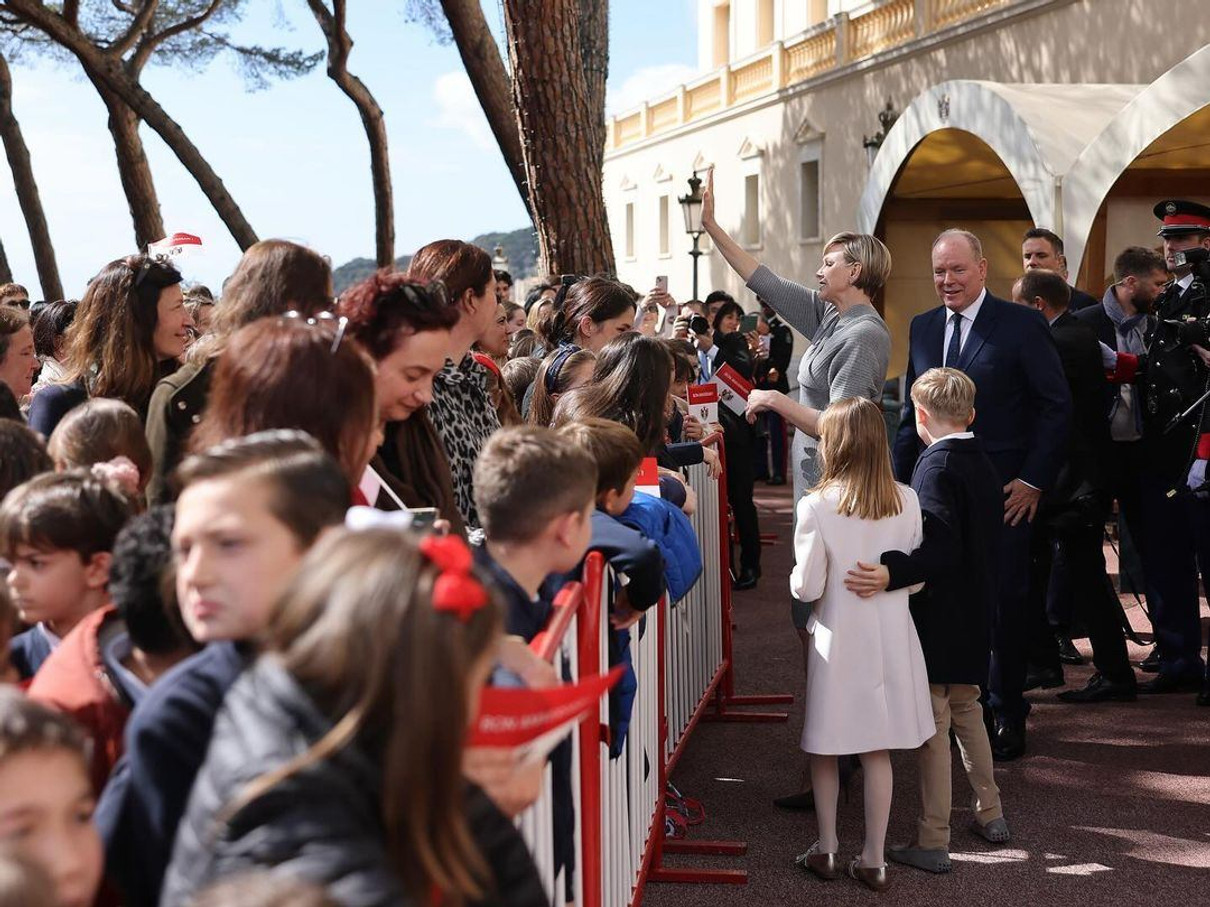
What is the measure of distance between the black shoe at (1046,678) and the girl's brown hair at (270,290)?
15.2 ft

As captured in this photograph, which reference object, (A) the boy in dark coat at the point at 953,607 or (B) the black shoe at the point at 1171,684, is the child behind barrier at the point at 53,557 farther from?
(B) the black shoe at the point at 1171,684

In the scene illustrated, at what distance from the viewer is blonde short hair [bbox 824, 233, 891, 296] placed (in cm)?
569

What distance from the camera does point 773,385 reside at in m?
16.6

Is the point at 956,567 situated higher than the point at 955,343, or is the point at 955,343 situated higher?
the point at 955,343

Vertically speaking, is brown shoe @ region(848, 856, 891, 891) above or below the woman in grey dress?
below

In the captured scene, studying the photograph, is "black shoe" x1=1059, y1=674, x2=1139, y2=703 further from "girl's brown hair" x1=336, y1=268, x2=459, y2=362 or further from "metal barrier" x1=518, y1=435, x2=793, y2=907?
"girl's brown hair" x1=336, y1=268, x2=459, y2=362

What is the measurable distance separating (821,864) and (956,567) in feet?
3.48

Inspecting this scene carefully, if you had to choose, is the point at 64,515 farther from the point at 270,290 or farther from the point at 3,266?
the point at 3,266

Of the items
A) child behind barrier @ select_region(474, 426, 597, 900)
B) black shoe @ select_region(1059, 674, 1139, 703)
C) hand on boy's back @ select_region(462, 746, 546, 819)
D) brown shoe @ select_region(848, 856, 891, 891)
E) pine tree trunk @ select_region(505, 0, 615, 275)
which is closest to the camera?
hand on boy's back @ select_region(462, 746, 546, 819)

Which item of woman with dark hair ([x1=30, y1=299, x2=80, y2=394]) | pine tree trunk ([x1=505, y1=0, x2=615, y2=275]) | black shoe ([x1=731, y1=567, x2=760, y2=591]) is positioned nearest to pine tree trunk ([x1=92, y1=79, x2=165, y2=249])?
pine tree trunk ([x1=505, y1=0, x2=615, y2=275])

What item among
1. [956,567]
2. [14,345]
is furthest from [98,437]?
[956,567]

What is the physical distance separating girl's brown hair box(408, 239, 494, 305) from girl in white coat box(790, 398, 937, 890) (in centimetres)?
122

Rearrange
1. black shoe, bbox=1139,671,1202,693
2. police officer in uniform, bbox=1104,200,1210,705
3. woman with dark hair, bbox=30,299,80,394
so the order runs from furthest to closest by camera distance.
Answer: black shoe, bbox=1139,671,1202,693 < police officer in uniform, bbox=1104,200,1210,705 < woman with dark hair, bbox=30,299,80,394

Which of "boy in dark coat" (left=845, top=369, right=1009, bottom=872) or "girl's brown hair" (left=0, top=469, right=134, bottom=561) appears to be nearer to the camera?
"girl's brown hair" (left=0, top=469, right=134, bottom=561)
